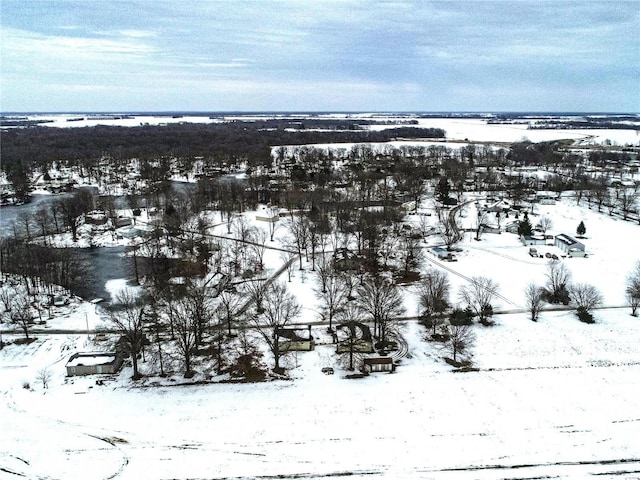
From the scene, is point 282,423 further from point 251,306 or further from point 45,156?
point 45,156

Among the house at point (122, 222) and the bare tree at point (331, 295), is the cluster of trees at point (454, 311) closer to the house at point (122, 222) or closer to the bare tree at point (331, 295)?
the bare tree at point (331, 295)

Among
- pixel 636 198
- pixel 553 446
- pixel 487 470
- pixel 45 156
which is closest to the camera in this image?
pixel 487 470

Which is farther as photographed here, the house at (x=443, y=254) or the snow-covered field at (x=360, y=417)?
the house at (x=443, y=254)

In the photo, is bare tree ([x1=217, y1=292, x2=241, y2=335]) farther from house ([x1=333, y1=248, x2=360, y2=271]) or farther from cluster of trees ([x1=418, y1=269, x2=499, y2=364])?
cluster of trees ([x1=418, y1=269, x2=499, y2=364])

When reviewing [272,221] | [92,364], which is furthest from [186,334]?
[272,221]

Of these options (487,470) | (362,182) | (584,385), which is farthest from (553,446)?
(362,182)

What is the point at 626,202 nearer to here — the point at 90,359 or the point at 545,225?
the point at 545,225

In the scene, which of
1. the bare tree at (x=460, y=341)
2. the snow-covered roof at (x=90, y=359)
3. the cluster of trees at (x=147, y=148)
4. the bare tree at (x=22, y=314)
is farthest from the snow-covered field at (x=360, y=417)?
the cluster of trees at (x=147, y=148)
